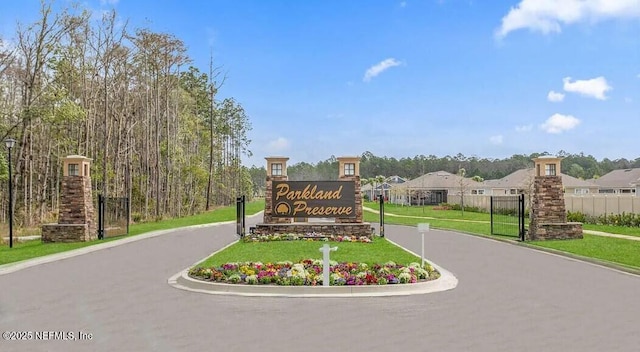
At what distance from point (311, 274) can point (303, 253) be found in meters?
5.19

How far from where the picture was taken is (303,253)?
637 inches

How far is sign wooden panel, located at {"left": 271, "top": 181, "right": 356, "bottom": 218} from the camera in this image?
2291cm

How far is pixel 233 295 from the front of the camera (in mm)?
9961

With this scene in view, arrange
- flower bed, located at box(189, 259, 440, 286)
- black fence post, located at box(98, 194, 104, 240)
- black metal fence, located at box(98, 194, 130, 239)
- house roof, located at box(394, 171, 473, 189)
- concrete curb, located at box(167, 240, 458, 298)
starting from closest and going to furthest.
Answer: concrete curb, located at box(167, 240, 458, 298) < flower bed, located at box(189, 259, 440, 286) < black fence post, located at box(98, 194, 104, 240) < black metal fence, located at box(98, 194, 130, 239) < house roof, located at box(394, 171, 473, 189)

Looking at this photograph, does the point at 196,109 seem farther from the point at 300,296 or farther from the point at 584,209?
the point at 300,296

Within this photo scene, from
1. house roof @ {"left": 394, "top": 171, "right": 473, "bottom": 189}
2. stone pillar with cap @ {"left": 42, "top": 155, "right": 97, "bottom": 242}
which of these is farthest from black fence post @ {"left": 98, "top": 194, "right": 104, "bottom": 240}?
house roof @ {"left": 394, "top": 171, "right": 473, "bottom": 189}

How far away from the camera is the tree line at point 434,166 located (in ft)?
399

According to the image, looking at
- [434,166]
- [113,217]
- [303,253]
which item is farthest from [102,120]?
[434,166]

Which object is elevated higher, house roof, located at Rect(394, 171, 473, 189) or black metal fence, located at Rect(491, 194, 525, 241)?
house roof, located at Rect(394, 171, 473, 189)

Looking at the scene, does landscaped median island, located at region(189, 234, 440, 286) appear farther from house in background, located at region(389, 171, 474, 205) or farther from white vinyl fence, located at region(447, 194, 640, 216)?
house in background, located at region(389, 171, 474, 205)

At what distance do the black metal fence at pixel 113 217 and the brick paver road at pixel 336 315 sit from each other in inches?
384

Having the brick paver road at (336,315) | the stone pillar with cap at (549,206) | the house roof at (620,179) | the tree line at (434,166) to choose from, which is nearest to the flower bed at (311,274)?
the brick paver road at (336,315)

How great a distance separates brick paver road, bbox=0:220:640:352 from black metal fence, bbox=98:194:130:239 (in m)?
9.74

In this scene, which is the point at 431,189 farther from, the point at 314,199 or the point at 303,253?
the point at 303,253
